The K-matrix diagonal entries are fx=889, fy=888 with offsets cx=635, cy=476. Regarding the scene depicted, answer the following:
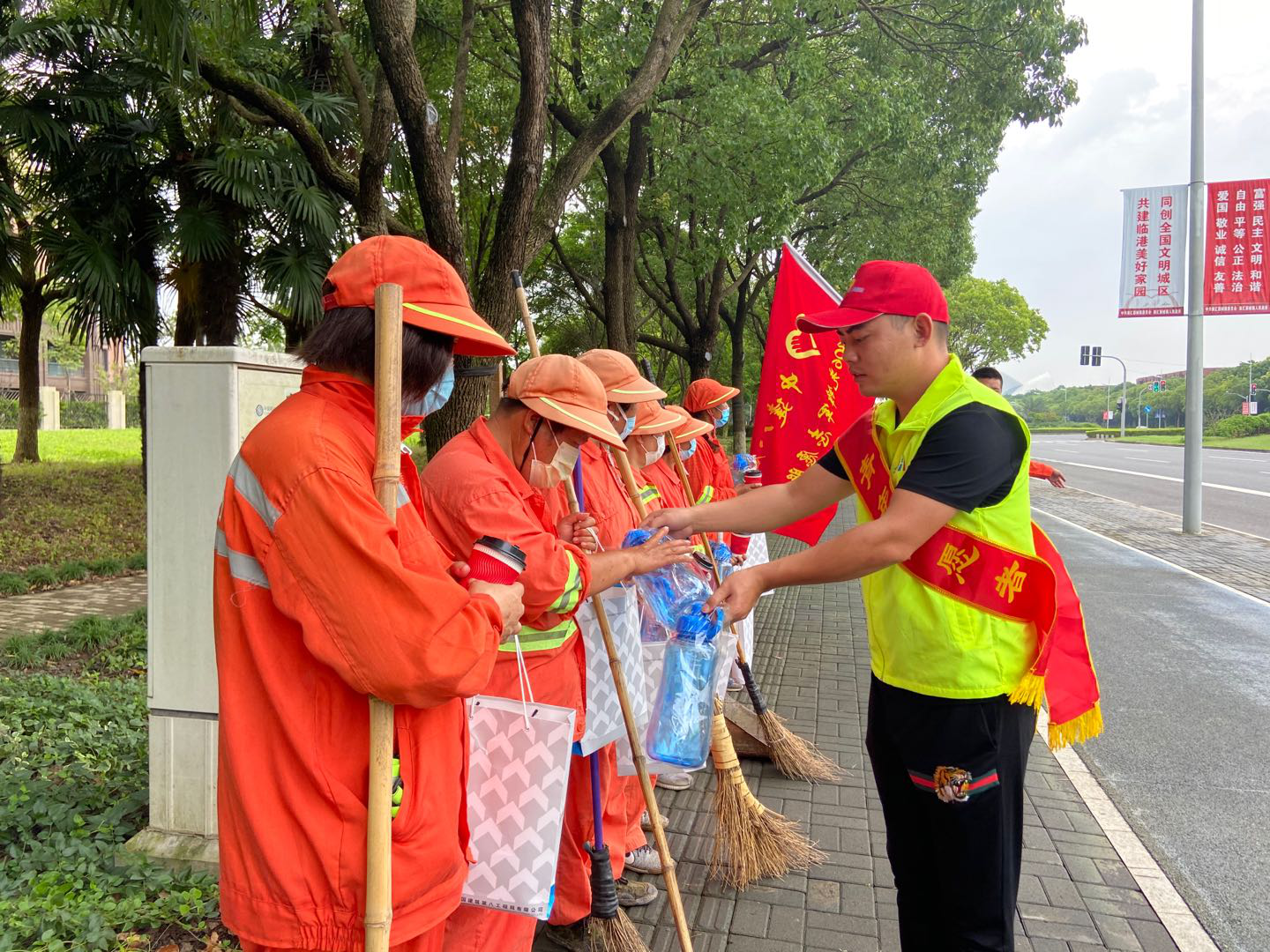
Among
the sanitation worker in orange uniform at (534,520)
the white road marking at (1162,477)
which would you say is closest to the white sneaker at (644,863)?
the sanitation worker in orange uniform at (534,520)

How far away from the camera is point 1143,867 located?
367 centimetres

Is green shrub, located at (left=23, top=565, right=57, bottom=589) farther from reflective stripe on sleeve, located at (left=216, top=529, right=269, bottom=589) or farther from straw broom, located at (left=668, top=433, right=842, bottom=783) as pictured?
reflective stripe on sleeve, located at (left=216, top=529, right=269, bottom=589)

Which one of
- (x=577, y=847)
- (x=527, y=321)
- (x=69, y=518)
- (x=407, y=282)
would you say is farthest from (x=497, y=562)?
(x=69, y=518)

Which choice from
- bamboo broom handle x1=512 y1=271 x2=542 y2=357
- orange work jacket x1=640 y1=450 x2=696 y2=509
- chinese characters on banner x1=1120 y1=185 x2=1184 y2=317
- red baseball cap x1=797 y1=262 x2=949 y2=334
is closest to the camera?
red baseball cap x1=797 y1=262 x2=949 y2=334

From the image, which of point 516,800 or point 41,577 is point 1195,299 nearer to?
point 516,800

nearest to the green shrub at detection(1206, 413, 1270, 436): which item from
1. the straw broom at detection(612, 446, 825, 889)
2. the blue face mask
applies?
the straw broom at detection(612, 446, 825, 889)

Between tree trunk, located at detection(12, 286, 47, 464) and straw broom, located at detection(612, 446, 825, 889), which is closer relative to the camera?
straw broom, located at detection(612, 446, 825, 889)

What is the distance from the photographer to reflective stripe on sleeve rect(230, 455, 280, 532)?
1.45 m

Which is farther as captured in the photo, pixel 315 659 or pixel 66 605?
pixel 66 605

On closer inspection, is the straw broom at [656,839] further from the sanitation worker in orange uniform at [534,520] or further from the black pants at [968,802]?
the black pants at [968,802]

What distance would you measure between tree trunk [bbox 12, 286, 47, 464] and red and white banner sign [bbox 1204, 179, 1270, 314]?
19041 mm

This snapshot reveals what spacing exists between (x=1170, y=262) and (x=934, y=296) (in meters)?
14.2

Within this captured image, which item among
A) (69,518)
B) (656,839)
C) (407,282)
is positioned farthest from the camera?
(69,518)

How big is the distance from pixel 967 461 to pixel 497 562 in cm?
116
